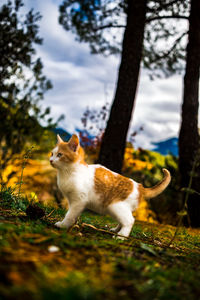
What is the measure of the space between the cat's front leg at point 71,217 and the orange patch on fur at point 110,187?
0.69 ft

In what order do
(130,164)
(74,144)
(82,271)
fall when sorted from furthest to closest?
(130,164), (74,144), (82,271)

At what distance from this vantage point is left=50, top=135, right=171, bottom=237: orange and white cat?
2146mm

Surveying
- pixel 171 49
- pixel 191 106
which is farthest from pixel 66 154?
pixel 171 49

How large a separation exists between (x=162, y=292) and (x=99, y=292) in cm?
27

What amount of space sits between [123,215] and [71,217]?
44 centimetres

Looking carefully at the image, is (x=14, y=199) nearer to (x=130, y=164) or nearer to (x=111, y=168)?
(x=111, y=168)

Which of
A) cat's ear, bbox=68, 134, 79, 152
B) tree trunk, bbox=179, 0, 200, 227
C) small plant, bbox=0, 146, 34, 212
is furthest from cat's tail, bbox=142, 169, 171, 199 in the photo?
tree trunk, bbox=179, 0, 200, 227

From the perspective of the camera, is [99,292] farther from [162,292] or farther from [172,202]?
[172,202]

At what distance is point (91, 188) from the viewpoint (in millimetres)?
2199

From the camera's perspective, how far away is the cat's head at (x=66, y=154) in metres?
2.24

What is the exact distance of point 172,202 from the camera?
8.05m

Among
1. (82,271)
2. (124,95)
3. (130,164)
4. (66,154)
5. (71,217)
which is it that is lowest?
(130,164)

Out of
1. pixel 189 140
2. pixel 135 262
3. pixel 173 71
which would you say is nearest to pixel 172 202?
pixel 189 140

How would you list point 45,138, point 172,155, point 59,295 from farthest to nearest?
point 172,155
point 45,138
point 59,295
